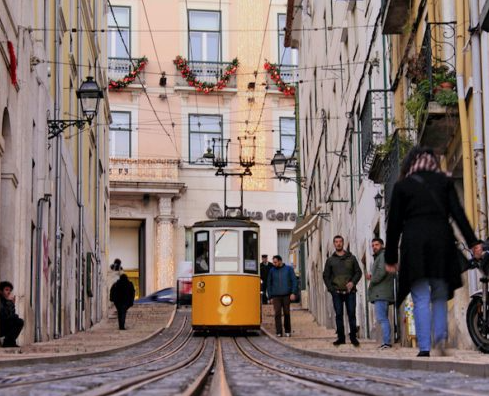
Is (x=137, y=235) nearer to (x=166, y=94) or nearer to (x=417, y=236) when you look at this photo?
(x=166, y=94)

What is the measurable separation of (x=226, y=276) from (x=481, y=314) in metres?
14.7

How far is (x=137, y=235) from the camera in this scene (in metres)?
45.5

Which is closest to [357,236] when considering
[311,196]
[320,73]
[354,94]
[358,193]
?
[358,193]

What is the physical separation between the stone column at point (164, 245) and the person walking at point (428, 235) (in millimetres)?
35415

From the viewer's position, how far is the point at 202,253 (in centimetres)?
2492

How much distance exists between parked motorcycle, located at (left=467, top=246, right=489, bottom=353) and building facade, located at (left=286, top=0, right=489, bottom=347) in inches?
78.9

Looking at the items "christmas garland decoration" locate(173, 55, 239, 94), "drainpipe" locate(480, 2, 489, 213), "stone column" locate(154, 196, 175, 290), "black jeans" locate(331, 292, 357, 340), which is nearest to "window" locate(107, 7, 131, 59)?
"christmas garland decoration" locate(173, 55, 239, 94)

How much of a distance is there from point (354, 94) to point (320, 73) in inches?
352

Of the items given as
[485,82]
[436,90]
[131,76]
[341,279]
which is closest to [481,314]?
[485,82]

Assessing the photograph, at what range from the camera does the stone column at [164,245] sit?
43.4 metres

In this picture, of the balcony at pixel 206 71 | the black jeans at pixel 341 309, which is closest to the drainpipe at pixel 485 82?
the black jeans at pixel 341 309

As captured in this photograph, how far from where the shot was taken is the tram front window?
970 inches

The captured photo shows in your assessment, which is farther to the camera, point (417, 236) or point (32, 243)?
point (32, 243)

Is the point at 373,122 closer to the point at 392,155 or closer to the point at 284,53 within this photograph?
the point at 392,155
